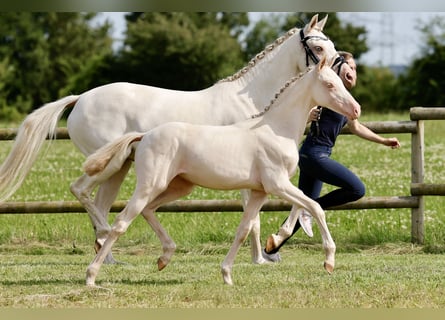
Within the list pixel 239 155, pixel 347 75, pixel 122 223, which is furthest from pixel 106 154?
pixel 347 75

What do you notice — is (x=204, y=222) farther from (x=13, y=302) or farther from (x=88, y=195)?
(x=13, y=302)

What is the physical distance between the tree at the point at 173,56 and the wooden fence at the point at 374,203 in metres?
31.0

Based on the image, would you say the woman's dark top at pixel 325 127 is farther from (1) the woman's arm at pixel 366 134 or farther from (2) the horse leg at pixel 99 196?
(2) the horse leg at pixel 99 196

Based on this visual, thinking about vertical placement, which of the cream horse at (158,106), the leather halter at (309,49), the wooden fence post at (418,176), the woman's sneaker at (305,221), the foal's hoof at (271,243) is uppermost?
the leather halter at (309,49)

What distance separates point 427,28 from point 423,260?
35.2 metres

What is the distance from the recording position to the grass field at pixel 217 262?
709cm

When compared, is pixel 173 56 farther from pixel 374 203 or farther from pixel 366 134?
pixel 366 134

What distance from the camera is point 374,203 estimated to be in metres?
10.9

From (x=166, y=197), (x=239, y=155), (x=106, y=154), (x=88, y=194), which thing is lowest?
(x=88, y=194)

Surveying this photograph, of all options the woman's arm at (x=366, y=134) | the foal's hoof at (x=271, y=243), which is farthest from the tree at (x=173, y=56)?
the foal's hoof at (x=271, y=243)

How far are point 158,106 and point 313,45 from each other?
1.48 meters

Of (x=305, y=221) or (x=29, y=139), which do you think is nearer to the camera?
(x=305, y=221)

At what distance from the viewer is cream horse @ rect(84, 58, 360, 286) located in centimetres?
759

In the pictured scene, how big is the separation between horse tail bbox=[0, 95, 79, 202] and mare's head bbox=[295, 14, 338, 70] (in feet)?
7.12
